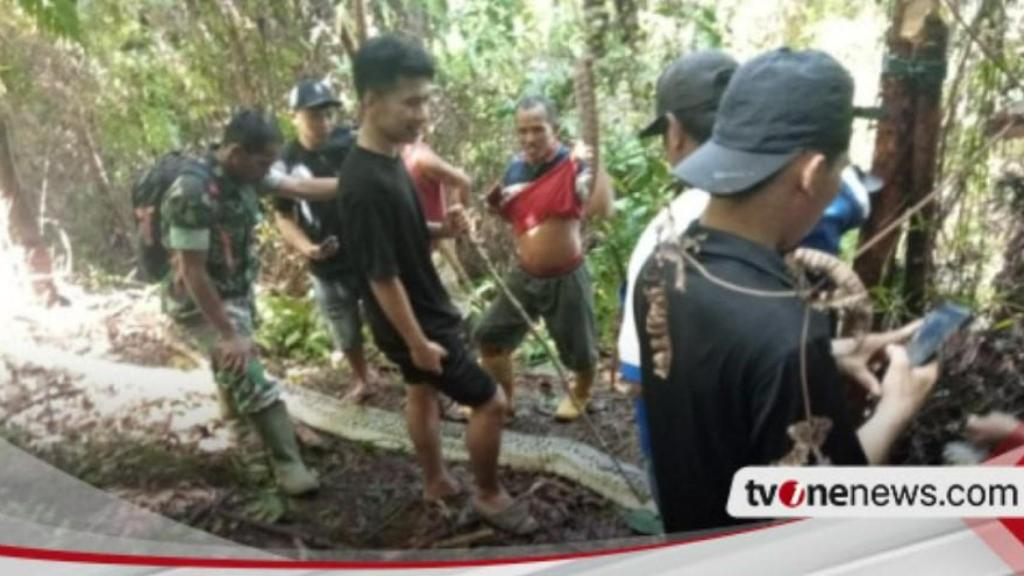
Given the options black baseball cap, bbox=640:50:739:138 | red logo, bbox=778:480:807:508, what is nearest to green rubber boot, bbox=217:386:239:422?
black baseball cap, bbox=640:50:739:138

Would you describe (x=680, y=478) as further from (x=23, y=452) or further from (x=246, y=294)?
(x=23, y=452)

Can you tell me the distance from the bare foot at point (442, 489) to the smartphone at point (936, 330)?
0.64m

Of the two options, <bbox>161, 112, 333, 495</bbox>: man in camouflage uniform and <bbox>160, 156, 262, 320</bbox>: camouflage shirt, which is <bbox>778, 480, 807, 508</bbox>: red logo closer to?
<bbox>161, 112, 333, 495</bbox>: man in camouflage uniform

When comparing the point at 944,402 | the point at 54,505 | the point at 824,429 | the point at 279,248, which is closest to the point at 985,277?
the point at 944,402

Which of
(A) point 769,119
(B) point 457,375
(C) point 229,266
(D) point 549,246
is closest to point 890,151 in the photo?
(A) point 769,119

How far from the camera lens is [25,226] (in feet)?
4.14

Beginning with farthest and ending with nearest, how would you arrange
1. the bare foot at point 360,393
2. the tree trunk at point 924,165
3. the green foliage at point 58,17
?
the tree trunk at point 924,165, the bare foot at point 360,393, the green foliage at point 58,17

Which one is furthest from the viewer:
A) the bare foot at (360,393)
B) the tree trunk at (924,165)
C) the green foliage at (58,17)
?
the tree trunk at (924,165)

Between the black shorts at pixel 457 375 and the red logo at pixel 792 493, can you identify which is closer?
the black shorts at pixel 457 375

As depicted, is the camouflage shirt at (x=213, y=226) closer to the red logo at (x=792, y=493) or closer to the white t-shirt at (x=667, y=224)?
the white t-shirt at (x=667, y=224)

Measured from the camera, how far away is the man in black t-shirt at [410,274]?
127 centimetres

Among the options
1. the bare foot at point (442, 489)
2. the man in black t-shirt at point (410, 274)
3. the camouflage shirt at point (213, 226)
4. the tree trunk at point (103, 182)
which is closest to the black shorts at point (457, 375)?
the man in black t-shirt at point (410, 274)

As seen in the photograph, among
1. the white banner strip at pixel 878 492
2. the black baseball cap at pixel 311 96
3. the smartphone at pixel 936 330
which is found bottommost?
the white banner strip at pixel 878 492

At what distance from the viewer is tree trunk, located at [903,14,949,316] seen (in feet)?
4.67
